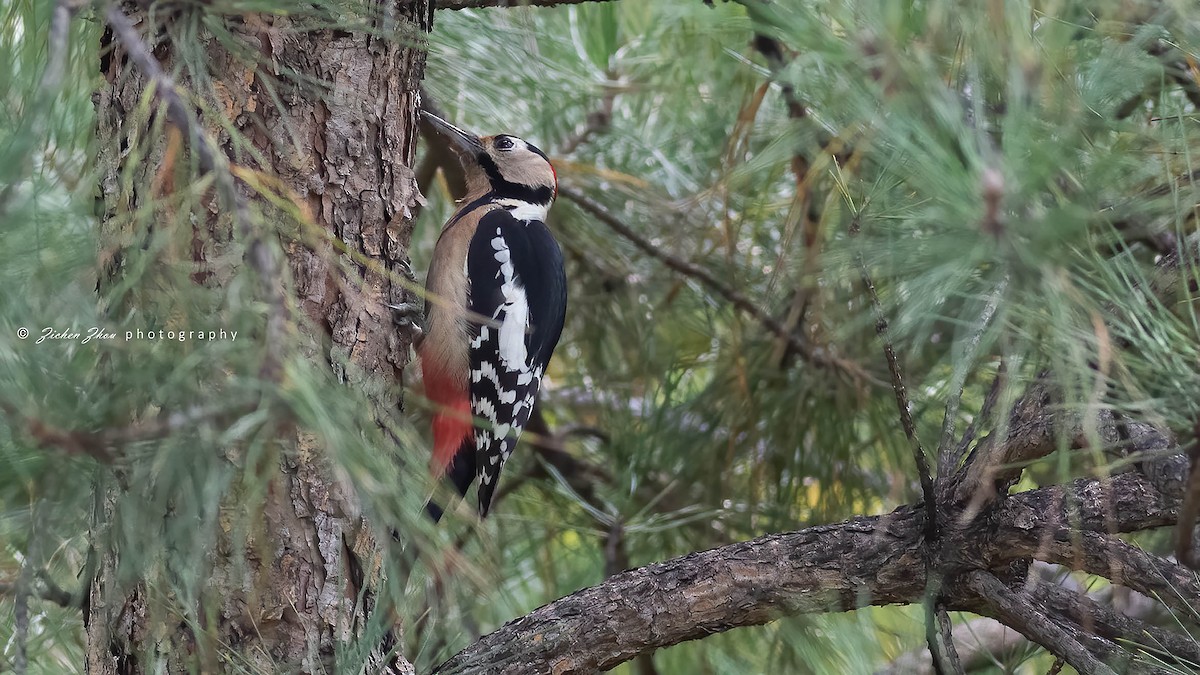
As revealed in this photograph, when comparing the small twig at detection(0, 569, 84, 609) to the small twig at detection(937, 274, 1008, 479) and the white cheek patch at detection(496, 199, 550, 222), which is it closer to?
the small twig at detection(937, 274, 1008, 479)

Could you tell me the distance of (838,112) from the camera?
1.14 meters

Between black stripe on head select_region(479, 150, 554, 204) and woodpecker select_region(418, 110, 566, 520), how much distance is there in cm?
6

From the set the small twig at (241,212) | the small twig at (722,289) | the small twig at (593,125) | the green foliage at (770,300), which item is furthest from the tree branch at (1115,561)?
the small twig at (593,125)

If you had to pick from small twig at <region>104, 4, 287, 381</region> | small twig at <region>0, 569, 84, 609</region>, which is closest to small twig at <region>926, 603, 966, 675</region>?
small twig at <region>104, 4, 287, 381</region>

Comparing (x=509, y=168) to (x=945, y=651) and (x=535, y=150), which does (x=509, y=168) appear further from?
(x=945, y=651)

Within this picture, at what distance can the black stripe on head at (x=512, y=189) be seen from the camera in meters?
2.20

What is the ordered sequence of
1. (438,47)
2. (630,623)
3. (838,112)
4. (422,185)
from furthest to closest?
(422,185), (438,47), (630,623), (838,112)

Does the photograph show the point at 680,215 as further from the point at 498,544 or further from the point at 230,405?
the point at 230,405

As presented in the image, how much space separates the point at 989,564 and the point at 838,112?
56 cm

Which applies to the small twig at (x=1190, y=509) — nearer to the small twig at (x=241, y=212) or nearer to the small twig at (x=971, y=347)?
the small twig at (x=971, y=347)

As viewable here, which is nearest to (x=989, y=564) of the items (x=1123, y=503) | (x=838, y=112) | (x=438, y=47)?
(x=1123, y=503)

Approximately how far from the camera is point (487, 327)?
1.95 meters

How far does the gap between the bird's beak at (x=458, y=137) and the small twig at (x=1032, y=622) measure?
1.19 meters

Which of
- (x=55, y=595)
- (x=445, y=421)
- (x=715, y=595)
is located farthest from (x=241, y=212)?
(x=445, y=421)
